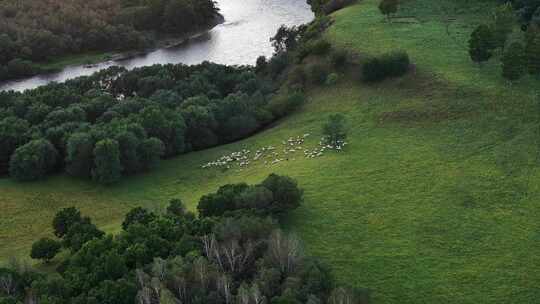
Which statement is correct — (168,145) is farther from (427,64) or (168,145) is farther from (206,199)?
(427,64)

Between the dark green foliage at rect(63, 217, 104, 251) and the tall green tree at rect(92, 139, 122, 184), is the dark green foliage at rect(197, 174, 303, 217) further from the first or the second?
the tall green tree at rect(92, 139, 122, 184)

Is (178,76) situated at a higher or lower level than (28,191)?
higher

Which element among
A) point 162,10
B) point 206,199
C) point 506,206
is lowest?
point 506,206

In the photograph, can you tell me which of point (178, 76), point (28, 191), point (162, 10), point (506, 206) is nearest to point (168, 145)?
point (28, 191)

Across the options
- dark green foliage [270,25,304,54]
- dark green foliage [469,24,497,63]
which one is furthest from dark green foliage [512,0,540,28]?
dark green foliage [270,25,304,54]

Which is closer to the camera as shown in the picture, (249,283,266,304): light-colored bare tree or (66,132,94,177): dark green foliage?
(249,283,266,304): light-colored bare tree

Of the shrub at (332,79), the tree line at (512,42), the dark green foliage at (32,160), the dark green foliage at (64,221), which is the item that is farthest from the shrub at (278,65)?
the dark green foliage at (64,221)

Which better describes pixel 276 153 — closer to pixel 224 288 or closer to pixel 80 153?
pixel 80 153

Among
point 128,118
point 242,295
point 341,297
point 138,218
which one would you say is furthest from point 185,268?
point 128,118
